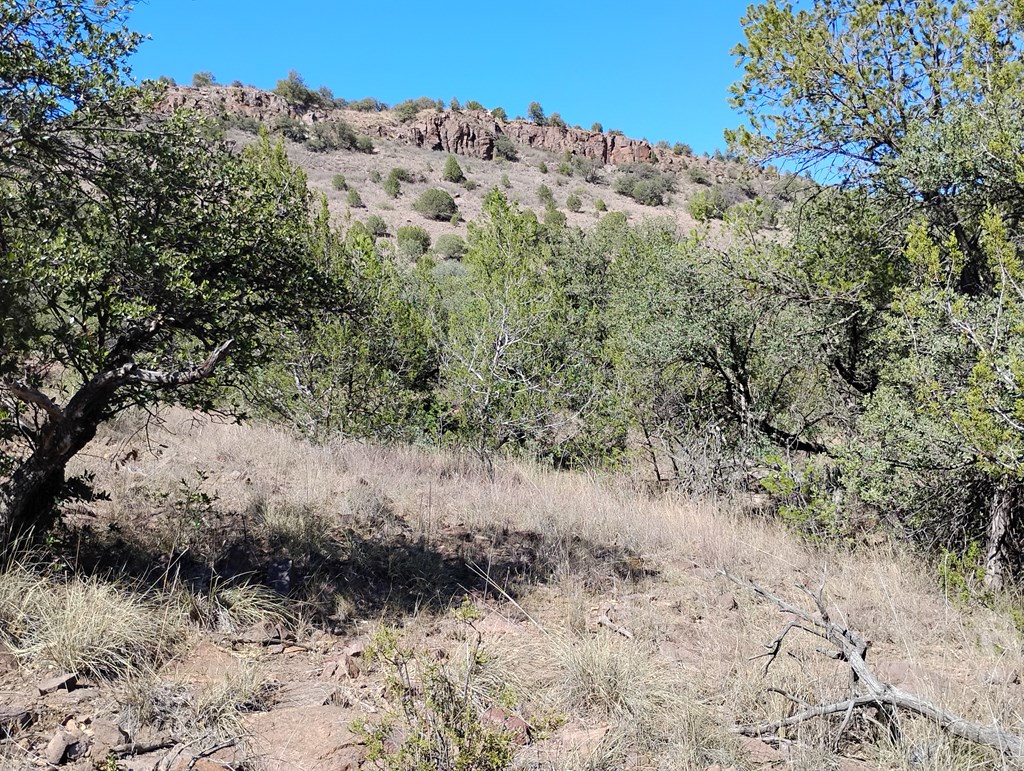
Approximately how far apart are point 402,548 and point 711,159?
212ft

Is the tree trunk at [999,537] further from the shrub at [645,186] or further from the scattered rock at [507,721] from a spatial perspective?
the shrub at [645,186]

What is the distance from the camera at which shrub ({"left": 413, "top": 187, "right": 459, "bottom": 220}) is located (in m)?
40.0

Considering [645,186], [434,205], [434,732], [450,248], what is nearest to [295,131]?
[434,205]

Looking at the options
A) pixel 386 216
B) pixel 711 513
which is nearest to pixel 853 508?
pixel 711 513

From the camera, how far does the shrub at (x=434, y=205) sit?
39969mm

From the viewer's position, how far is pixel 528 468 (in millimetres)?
9820

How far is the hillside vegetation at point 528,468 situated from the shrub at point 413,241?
19948mm

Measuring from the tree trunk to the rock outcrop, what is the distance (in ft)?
171

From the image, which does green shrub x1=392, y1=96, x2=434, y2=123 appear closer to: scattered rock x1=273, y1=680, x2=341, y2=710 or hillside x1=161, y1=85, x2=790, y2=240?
hillside x1=161, y1=85, x2=790, y2=240

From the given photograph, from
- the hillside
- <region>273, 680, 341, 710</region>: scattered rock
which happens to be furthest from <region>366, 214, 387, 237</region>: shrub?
<region>273, 680, 341, 710</region>: scattered rock


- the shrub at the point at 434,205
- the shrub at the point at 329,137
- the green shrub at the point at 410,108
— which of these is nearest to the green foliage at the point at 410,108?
the green shrub at the point at 410,108

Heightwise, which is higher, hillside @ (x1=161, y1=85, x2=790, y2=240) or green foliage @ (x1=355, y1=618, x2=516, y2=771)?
hillside @ (x1=161, y1=85, x2=790, y2=240)

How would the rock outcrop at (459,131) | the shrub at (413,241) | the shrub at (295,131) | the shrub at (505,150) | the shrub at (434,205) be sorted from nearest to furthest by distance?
1. the shrub at (413,241)
2. the shrub at (434,205)
3. the shrub at (295,131)
4. the rock outcrop at (459,131)
5. the shrub at (505,150)

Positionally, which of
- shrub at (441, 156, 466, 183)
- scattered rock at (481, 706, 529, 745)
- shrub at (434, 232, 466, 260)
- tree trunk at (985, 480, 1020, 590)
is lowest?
scattered rock at (481, 706, 529, 745)
